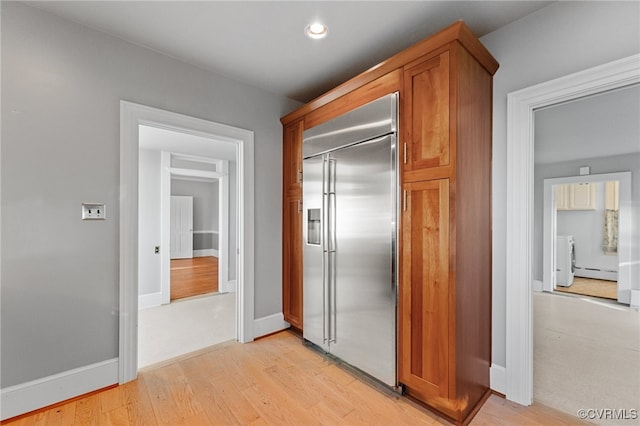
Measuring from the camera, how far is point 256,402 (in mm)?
1834

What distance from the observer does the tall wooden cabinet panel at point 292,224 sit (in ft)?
9.12

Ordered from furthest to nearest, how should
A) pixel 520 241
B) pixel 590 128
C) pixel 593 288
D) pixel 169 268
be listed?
pixel 169 268
pixel 593 288
pixel 590 128
pixel 520 241

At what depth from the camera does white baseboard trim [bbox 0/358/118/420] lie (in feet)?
5.44

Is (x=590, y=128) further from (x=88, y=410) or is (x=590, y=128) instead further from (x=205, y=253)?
(x=205, y=253)

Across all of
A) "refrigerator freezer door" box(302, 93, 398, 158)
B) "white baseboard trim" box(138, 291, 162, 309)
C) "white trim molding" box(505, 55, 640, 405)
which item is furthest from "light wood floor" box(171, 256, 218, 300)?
"white trim molding" box(505, 55, 640, 405)

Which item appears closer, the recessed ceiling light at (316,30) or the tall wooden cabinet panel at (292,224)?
the recessed ceiling light at (316,30)

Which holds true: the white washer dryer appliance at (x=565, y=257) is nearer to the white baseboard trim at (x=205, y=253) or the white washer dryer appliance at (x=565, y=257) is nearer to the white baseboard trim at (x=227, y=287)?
the white baseboard trim at (x=227, y=287)

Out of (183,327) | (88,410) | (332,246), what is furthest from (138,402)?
(332,246)

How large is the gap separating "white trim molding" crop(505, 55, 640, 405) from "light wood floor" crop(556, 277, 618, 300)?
3400 mm

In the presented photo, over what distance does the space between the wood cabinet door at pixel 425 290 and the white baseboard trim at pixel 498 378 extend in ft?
1.91

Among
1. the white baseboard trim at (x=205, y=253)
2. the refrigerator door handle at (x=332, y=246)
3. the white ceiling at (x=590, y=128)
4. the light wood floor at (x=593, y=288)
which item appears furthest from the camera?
the white baseboard trim at (x=205, y=253)

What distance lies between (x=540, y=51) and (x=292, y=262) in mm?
2616

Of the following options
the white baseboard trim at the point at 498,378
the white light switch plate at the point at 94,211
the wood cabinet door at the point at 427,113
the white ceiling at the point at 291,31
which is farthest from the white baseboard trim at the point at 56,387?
the white baseboard trim at the point at 498,378

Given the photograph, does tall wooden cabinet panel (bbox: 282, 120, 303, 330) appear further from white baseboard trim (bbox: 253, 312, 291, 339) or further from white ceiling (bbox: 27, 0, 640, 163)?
white ceiling (bbox: 27, 0, 640, 163)
